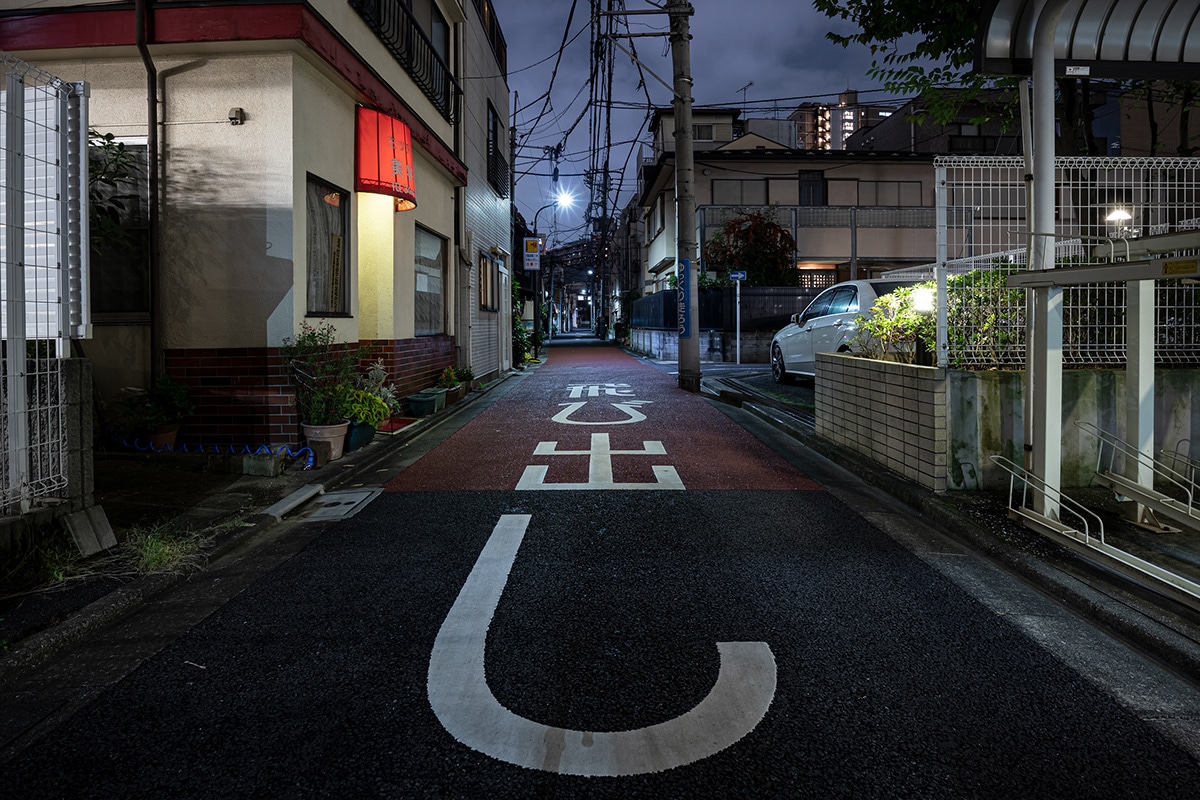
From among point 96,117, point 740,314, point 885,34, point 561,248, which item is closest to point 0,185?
point 96,117

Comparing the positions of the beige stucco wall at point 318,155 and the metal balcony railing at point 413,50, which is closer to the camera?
the beige stucco wall at point 318,155

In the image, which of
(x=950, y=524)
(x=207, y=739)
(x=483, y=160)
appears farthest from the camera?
(x=483, y=160)

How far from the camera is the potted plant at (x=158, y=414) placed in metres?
6.92

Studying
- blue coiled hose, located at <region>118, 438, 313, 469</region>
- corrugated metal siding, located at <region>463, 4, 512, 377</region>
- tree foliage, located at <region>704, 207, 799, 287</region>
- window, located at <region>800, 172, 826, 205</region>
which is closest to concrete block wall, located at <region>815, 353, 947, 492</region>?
blue coiled hose, located at <region>118, 438, 313, 469</region>

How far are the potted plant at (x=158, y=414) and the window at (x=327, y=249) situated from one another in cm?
159

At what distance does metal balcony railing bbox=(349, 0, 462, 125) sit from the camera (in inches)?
376

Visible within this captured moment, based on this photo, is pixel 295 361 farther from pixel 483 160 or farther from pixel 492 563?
pixel 483 160

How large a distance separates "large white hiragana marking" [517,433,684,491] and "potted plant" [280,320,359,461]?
6.67 feet

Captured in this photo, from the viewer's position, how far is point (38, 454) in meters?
4.13

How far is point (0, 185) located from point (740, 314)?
19953mm

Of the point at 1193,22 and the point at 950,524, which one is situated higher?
the point at 1193,22

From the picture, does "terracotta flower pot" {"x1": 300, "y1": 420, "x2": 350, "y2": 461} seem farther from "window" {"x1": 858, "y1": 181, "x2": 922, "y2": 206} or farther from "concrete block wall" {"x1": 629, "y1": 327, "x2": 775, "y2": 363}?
"window" {"x1": 858, "y1": 181, "x2": 922, "y2": 206}

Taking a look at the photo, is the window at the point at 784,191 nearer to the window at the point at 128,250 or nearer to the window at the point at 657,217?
the window at the point at 657,217

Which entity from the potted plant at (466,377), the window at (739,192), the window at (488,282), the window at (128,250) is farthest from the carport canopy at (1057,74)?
the window at (739,192)
